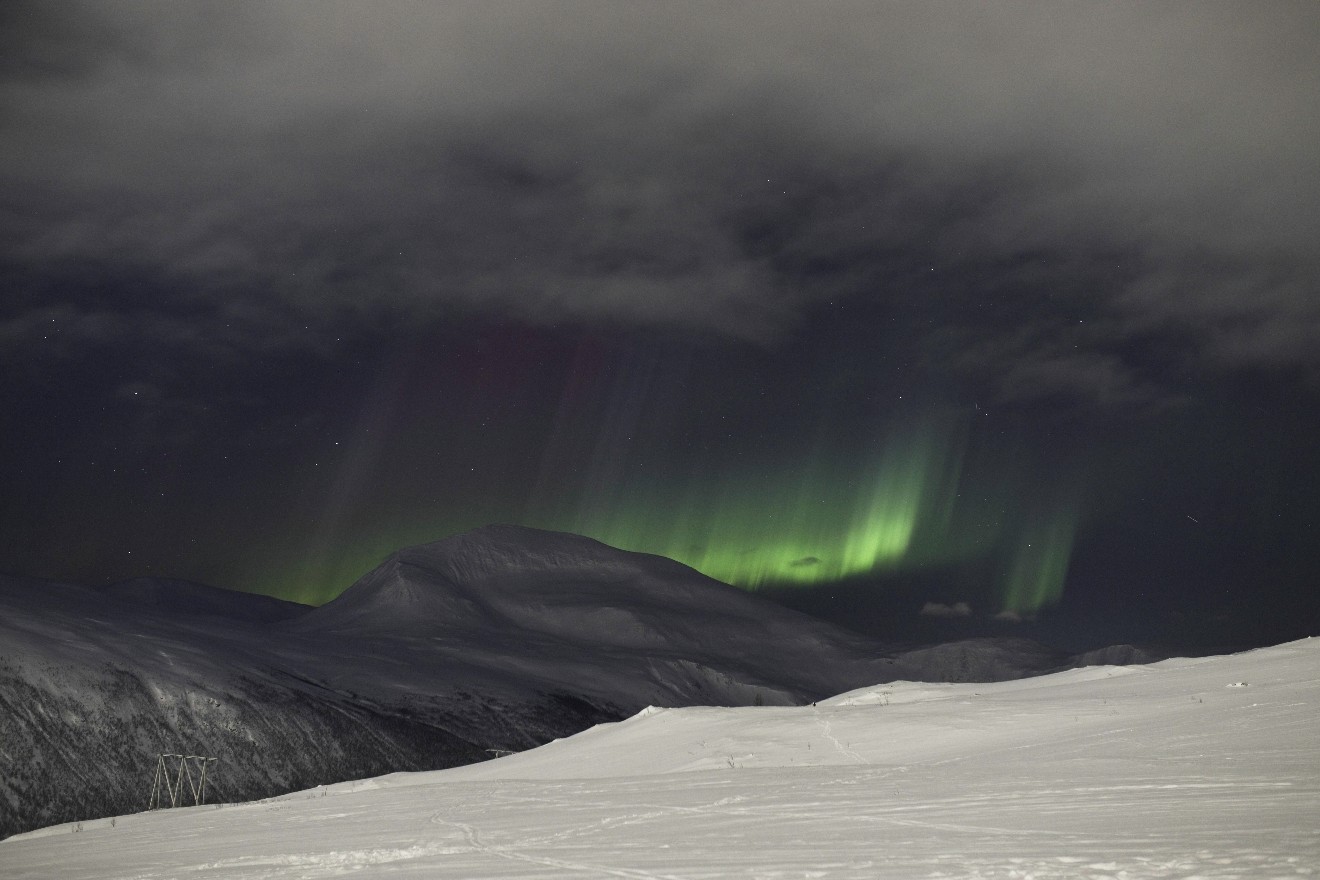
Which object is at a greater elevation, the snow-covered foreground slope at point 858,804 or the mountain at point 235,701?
the snow-covered foreground slope at point 858,804

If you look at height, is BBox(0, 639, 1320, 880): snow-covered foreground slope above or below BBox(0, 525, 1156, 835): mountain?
above

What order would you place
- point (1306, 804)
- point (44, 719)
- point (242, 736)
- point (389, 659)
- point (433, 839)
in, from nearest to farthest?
point (1306, 804), point (433, 839), point (44, 719), point (242, 736), point (389, 659)

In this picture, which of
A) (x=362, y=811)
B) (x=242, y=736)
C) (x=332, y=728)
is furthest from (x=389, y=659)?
(x=362, y=811)

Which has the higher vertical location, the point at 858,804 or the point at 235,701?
the point at 858,804

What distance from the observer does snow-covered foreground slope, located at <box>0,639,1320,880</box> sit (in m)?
9.83

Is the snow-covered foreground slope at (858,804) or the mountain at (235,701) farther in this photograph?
the mountain at (235,701)

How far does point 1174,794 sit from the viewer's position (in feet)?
38.3

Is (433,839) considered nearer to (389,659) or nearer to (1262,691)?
(1262,691)

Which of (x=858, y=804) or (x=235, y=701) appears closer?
(x=858, y=804)

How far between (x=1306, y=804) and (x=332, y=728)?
355 feet

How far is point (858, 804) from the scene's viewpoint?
1380 cm

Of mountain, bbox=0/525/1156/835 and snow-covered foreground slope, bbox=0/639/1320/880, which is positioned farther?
mountain, bbox=0/525/1156/835

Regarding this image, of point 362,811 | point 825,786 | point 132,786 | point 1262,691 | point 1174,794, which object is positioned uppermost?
point 1262,691

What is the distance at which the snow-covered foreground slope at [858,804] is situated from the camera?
9.83 m
